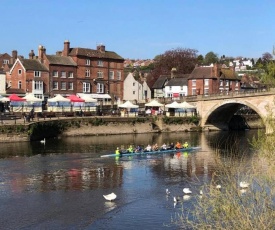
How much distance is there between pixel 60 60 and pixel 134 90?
18.6 m

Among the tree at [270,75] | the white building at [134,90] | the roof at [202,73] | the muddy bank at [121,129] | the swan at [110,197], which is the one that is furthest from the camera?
the white building at [134,90]

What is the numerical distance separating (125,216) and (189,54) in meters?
106

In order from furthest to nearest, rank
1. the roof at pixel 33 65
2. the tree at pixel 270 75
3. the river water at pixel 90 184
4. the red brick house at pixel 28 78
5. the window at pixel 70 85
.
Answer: the window at pixel 70 85 < the roof at pixel 33 65 < the red brick house at pixel 28 78 < the river water at pixel 90 184 < the tree at pixel 270 75

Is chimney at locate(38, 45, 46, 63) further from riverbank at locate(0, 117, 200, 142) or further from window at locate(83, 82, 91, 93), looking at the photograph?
riverbank at locate(0, 117, 200, 142)

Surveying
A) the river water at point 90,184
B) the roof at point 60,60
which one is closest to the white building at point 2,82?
the roof at point 60,60

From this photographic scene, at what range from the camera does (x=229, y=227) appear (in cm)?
1474

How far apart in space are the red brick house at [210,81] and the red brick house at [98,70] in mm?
14553

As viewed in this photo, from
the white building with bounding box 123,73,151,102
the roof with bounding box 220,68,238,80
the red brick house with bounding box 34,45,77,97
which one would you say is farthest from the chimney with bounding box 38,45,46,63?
the roof with bounding box 220,68,238,80

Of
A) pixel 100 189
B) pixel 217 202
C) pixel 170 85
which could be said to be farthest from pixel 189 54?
pixel 217 202

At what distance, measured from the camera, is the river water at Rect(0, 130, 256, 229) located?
24.1 m

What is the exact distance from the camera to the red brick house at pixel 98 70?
82500 millimetres

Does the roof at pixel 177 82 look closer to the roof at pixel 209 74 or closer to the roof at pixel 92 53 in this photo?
the roof at pixel 209 74

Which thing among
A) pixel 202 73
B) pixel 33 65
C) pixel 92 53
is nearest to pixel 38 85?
pixel 33 65

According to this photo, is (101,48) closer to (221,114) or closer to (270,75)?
(221,114)
